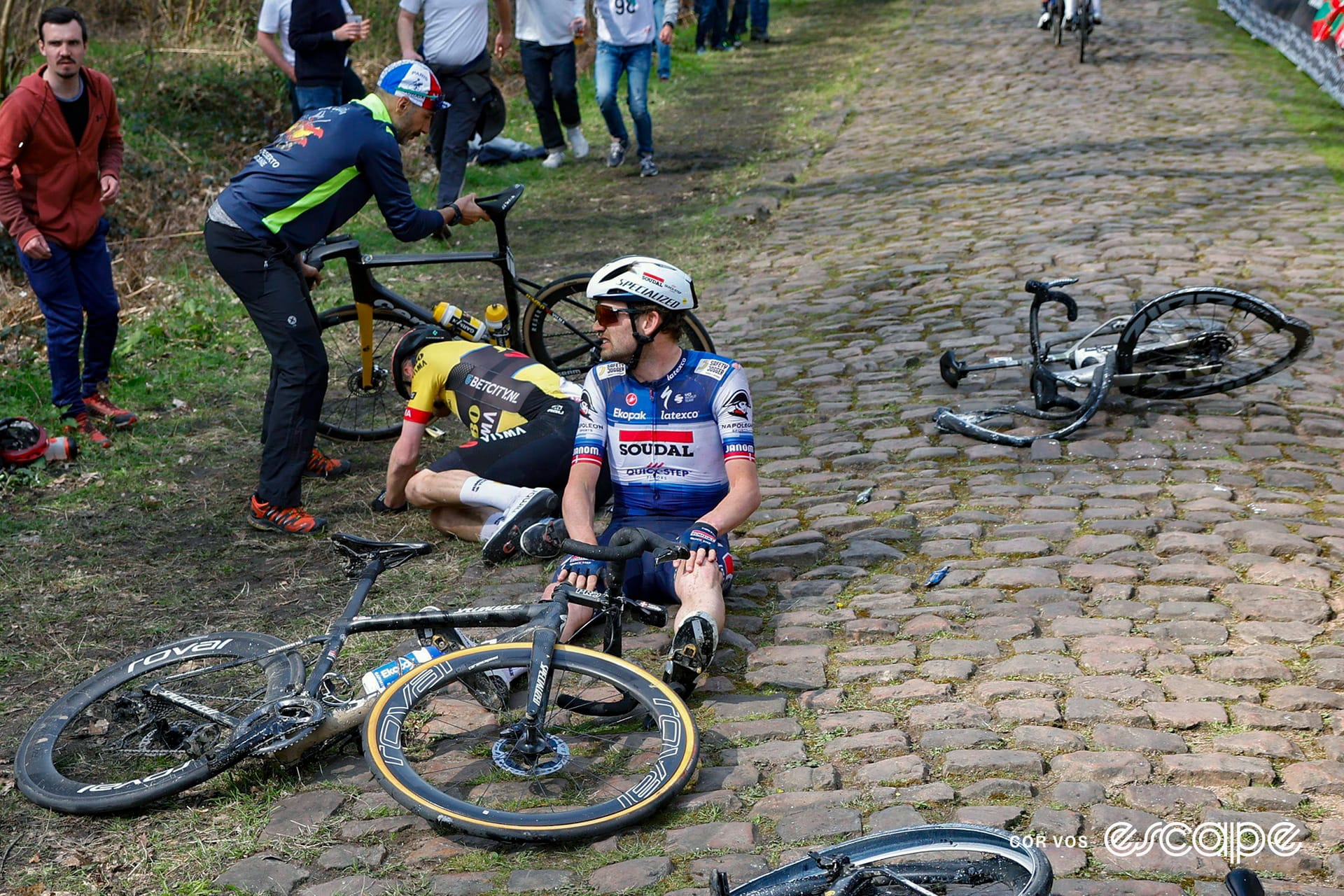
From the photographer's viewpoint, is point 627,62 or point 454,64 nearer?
point 454,64

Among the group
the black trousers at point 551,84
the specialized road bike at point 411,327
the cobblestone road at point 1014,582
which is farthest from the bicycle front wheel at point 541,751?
the black trousers at point 551,84

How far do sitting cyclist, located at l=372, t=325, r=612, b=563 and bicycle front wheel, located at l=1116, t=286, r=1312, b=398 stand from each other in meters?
2.99

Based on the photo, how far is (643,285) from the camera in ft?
17.3

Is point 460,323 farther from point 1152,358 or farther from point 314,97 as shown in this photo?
point 314,97

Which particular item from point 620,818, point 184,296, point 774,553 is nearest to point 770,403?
point 774,553

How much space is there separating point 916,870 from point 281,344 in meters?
4.38

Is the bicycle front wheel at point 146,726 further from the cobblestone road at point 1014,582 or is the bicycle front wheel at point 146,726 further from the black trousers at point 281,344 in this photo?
the black trousers at point 281,344

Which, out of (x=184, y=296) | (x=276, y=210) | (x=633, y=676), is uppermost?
(x=276, y=210)

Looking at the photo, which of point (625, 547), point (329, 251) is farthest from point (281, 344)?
point (625, 547)

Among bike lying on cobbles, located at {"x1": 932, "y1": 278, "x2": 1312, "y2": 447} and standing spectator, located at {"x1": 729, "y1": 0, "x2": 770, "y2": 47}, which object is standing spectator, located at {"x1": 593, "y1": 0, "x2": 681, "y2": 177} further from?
standing spectator, located at {"x1": 729, "y1": 0, "x2": 770, "y2": 47}

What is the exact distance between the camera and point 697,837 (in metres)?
4.02

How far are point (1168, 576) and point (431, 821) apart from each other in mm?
3198

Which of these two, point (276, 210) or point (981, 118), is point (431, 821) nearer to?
point (276, 210)

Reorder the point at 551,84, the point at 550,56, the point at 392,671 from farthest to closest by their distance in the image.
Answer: the point at 551,84 → the point at 550,56 → the point at 392,671
